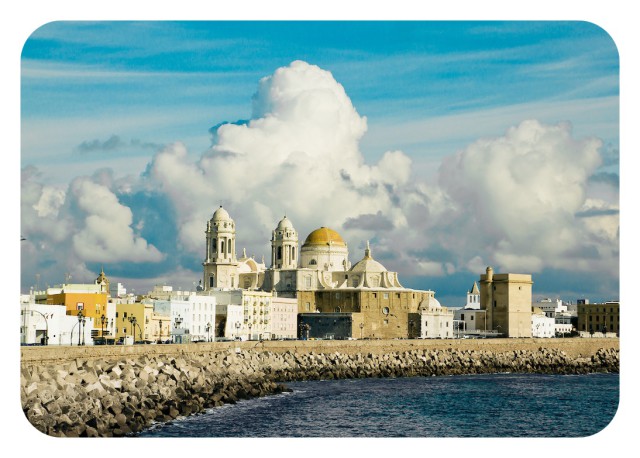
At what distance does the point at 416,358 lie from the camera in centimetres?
6838

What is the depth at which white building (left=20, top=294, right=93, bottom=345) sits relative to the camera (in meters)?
53.0

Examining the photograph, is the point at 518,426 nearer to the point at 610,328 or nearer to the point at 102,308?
the point at 102,308

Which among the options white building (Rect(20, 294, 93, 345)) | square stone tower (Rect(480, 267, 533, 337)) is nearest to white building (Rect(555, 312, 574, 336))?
square stone tower (Rect(480, 267, 533, 337))

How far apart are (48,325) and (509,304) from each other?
2152 inches

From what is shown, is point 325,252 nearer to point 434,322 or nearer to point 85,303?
point 434,322

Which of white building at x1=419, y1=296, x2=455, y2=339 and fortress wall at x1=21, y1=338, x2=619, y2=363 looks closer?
fortress wall at x1=21, y1=338, x2=619, y2=363

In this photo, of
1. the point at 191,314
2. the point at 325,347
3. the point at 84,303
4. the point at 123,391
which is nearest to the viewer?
the point at 123,391

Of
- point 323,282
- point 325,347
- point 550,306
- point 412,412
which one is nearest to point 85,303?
point 325,347

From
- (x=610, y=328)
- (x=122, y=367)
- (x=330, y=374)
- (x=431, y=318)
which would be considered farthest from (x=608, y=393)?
(x=610, y=328)

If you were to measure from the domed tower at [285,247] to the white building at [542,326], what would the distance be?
79.3ft

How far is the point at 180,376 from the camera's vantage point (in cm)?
4266

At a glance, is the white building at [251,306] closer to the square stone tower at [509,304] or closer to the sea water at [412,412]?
the square stone tower at [509,304]

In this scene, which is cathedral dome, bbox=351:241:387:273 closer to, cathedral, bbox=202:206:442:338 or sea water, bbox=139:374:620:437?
cathedral, bbox=202:206:442:338

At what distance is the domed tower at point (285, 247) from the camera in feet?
334
